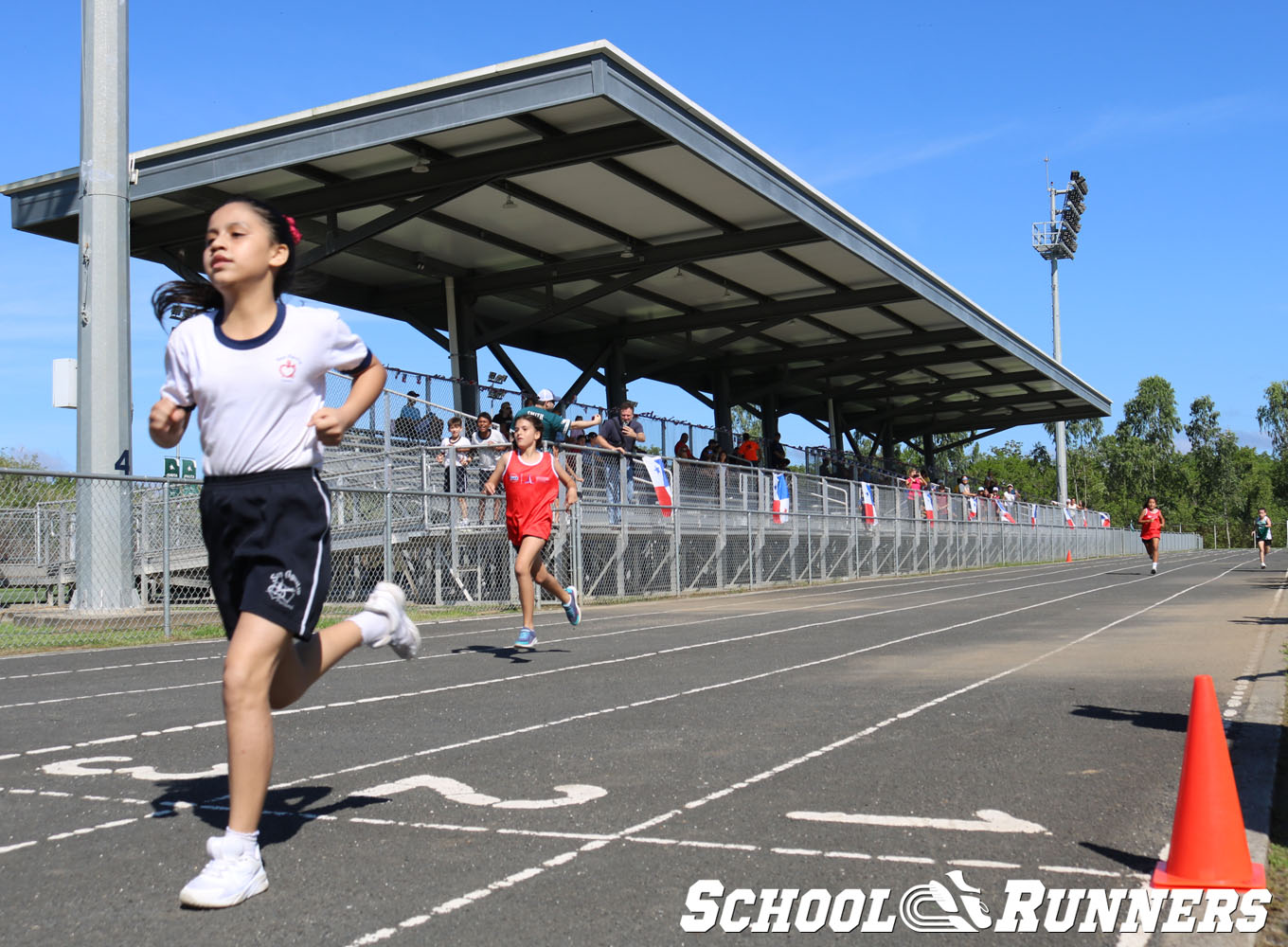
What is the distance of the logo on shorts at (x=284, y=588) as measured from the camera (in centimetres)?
361

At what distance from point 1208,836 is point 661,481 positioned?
55.9 ft

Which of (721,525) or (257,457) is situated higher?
(257,457)

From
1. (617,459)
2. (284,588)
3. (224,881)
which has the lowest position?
(224,881)

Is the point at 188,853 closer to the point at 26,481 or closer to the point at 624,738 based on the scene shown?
the point at 624,738

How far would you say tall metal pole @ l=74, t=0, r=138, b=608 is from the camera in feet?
46.5

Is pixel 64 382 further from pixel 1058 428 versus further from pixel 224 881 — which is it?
pixel 1058 428

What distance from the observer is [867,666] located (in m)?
9.32

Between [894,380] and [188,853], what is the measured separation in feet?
133

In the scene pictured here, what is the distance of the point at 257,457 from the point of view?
12.2ft

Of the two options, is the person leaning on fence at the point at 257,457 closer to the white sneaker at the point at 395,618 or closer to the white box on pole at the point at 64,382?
the white sneaker at the point at 395,618

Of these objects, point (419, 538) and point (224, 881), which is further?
point (419, 538)

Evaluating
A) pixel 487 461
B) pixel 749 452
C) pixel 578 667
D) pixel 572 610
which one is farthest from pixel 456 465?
pixel 749 452

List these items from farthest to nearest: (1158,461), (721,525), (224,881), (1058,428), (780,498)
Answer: (1158,461), (1058,428), (780,498), (721,525), (224,881)

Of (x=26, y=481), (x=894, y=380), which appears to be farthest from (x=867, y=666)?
(x=894, y=380)
